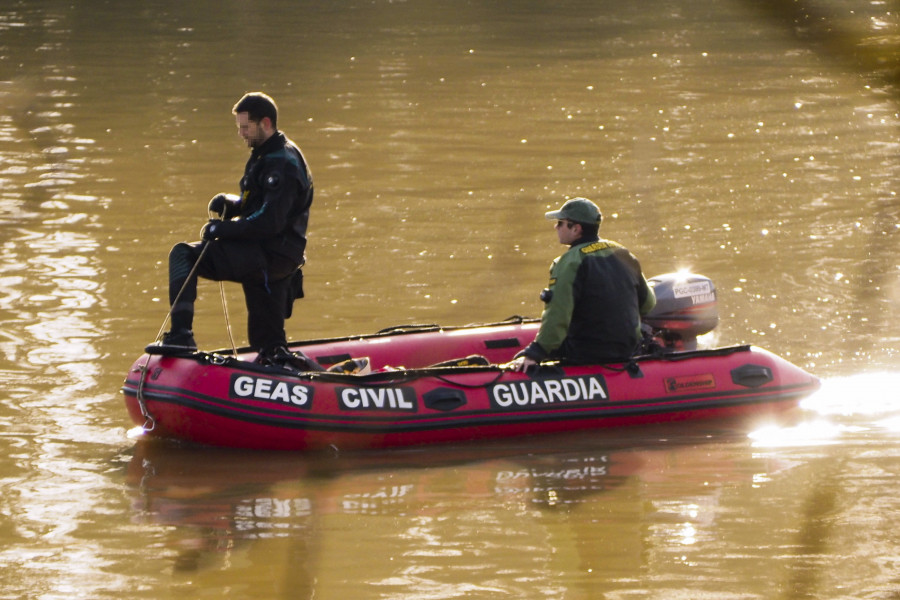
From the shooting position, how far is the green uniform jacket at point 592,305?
610 cm

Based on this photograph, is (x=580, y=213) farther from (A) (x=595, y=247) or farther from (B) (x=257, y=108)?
(B) (x=257, y=108)

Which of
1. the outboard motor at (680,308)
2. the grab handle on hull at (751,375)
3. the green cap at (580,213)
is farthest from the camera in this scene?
the outboard motor at (680,308)

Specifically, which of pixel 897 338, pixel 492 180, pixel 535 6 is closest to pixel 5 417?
pixel 897 338

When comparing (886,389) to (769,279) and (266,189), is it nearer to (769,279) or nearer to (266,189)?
(769,279)

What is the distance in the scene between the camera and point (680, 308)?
6805 millimetres

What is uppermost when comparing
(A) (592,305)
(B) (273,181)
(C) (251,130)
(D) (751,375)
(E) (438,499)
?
(C) (251,130)

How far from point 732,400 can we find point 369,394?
189 centimetres

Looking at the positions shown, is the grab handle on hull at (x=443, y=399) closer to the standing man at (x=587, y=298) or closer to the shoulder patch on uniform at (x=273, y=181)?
the standing man at (x=587, y=298)

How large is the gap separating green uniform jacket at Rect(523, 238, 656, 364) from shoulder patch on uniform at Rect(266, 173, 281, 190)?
1.40 metres

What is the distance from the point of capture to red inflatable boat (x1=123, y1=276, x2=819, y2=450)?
5.87m

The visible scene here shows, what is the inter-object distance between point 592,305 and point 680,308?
32.2 inches

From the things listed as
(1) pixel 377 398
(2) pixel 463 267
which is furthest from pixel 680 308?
(2) pixel 463 267

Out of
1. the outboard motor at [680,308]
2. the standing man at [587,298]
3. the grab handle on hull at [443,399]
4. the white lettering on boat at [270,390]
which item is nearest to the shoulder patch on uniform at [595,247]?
the standing man at [587,298]

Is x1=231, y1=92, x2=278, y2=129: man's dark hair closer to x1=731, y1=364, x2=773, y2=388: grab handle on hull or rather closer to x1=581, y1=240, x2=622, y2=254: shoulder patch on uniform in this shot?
x1=581, y1=240, x2=622, y2=254: shoulder patch on uniform
